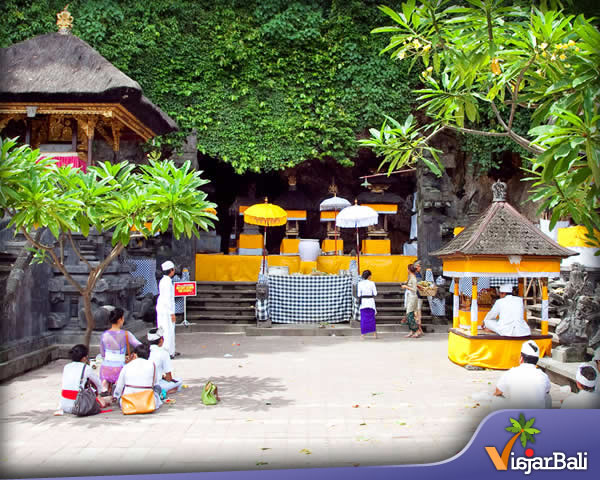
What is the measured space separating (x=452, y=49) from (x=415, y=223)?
1359 centimetres

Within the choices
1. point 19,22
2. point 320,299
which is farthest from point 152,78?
point 320,299

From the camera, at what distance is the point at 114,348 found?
659 cm

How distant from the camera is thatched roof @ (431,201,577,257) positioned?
848 cm

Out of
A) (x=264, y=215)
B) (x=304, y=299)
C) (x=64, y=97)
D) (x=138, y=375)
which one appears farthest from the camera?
(x=264, y=215)

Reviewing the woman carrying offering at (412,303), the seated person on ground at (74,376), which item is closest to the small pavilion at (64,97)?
the seated person on ground at (74,376)

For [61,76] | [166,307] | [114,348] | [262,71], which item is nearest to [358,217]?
[262,71]

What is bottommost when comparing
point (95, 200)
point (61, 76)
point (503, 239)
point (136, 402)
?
point (136, 402)

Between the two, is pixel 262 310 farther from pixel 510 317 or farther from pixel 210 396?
pixel 210 396

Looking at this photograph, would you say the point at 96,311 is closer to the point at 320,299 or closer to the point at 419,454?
the point at 320,299

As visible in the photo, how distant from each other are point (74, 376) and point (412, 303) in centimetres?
812

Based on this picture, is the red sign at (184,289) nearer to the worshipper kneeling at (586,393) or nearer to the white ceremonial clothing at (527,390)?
the white ceremonial clothing at (527,390)

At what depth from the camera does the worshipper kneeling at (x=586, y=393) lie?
4953 mm

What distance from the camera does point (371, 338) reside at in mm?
12391

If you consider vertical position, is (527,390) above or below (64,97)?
below
